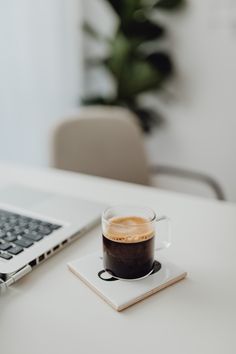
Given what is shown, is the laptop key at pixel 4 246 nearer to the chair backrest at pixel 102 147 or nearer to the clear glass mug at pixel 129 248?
the clear glass mug at pixel 129 248

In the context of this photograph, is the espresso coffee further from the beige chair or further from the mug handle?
the beige chair

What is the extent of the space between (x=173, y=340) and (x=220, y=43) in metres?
1.91

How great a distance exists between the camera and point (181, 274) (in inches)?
25.7

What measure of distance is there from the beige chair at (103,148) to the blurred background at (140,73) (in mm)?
637

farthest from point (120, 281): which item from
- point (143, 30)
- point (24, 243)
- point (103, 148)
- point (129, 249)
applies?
point (143, 30)

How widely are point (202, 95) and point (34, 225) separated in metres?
1.72

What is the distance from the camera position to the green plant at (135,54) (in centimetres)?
214

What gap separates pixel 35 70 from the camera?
2.19 m

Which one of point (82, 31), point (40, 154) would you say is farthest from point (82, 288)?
point (82, 31)

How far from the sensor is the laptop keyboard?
687 millimetres

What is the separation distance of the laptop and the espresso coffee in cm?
13

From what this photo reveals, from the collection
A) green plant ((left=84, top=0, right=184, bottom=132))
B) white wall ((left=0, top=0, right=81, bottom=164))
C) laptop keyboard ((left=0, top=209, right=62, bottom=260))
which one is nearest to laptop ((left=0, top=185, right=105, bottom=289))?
laptop keyboard ((left=0, top=209, right=62, bottom=260))

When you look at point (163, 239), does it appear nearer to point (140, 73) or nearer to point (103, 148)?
point (103, 148)

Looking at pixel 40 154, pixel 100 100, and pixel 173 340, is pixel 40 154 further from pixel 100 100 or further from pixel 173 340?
pixel 173 340
